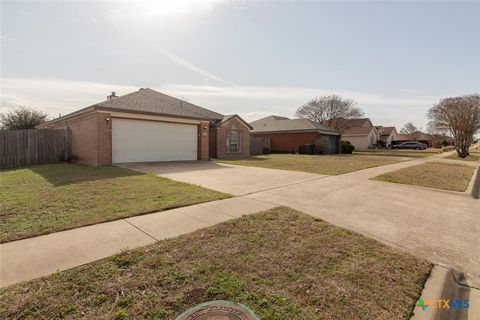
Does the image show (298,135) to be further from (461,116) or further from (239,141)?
(461,116)

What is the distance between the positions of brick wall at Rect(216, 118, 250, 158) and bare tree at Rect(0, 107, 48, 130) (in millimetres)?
23272

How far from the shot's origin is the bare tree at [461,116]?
972 inches

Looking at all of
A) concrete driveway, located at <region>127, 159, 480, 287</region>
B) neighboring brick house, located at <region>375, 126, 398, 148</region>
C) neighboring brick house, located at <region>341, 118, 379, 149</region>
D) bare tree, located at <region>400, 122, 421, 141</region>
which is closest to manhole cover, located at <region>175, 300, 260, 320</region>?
concrete driveway, located at <region>127, 159, 480, 287</region>

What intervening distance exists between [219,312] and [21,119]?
120 ft

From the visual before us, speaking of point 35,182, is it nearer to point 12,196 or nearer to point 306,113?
point 12,196

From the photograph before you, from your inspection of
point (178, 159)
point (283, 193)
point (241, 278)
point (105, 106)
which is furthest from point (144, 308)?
point (178, 159)

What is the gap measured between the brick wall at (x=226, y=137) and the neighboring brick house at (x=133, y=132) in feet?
11.2

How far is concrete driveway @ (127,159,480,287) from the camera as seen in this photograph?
368 cm

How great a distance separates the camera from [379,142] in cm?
5522

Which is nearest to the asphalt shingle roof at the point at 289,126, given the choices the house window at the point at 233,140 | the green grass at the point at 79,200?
the house window at the point at 233,140

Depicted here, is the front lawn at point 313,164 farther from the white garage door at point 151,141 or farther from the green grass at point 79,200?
the green grass at point 79,200

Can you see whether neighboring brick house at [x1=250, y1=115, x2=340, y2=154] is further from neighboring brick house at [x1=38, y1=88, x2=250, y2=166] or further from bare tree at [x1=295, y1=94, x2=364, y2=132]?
neighboring brick house at [x1=38, y1=88, x2=250, y2=166]

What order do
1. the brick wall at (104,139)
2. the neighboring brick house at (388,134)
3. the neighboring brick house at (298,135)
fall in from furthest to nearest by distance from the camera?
the neighboring brick house at (388,134)
the neighboring brick house at (298,135)
the brick wall at (104,139)

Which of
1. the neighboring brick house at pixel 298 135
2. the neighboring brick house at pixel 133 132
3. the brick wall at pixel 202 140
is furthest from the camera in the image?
the neighboring brick house at pixel 298 135
